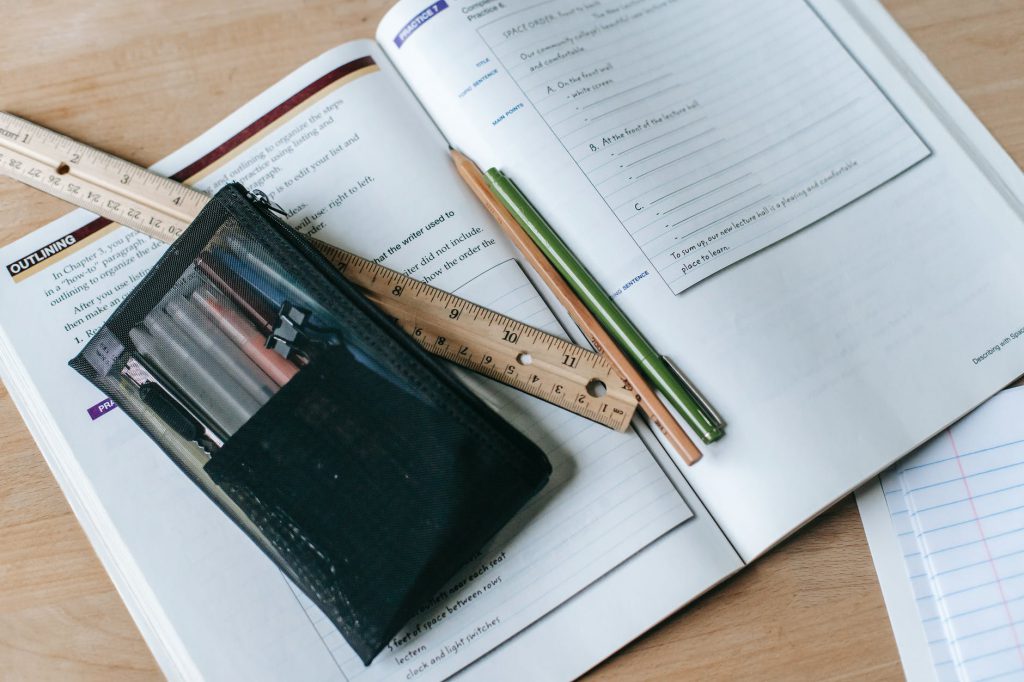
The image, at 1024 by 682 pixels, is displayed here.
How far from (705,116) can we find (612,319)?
0.22m

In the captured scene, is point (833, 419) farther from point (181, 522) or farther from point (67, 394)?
point (67, 394)

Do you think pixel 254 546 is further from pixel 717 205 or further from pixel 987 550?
pixel 987 550

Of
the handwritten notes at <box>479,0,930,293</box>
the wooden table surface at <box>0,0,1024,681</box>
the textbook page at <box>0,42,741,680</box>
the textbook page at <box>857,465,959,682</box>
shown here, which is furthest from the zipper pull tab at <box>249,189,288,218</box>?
the textbook page at <box>857,465,959,682</box>

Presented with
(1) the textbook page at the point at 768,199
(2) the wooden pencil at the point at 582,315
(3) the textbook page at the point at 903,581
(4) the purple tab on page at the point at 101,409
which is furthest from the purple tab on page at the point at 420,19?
(3) the textbook page at the point at 903,581

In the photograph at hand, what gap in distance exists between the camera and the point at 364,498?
0.55 meters

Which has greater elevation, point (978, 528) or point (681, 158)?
point (681, 158)

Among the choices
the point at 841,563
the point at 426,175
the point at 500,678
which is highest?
the point at 426,175

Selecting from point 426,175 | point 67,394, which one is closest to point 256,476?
point 67,394

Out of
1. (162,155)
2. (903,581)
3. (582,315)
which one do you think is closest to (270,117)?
(162,155)

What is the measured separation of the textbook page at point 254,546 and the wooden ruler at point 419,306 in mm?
15

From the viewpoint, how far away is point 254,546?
582 millimetres

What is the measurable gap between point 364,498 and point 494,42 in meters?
0.41

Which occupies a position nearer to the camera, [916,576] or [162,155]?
[916,576]

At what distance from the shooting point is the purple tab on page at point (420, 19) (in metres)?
0.69
